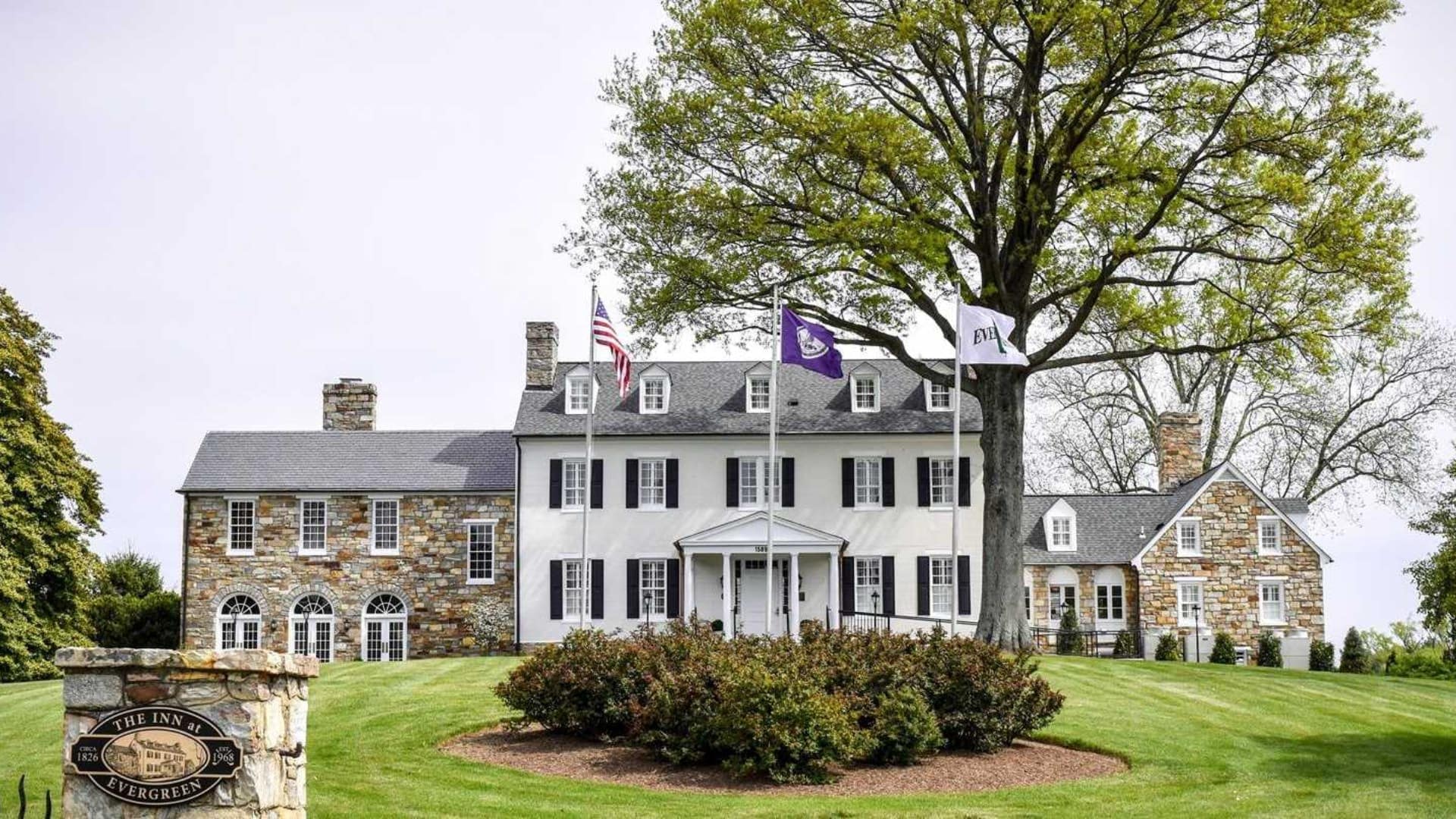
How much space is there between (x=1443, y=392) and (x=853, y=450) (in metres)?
17.3

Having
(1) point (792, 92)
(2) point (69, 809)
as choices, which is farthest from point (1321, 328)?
(2) point (69, 809)

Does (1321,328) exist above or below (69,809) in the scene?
above

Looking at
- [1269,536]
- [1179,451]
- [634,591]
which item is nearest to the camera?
[634,591]

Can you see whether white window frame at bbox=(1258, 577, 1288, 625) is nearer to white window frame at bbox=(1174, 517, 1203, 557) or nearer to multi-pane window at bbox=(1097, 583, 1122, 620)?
white window frame at bbox=(1174, 517, 1203, 557)

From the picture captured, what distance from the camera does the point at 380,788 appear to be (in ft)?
44.7

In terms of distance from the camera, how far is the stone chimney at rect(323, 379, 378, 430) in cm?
3806

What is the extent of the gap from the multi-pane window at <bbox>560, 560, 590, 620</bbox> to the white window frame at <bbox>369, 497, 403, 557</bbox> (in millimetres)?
4119

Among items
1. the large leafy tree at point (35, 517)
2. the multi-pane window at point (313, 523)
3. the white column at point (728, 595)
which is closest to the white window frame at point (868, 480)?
the white column at point (728, 595)

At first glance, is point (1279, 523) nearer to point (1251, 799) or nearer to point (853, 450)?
point (853, 450)

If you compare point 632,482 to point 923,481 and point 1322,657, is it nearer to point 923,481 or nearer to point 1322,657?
point 923,481

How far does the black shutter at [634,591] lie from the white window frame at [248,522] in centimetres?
896

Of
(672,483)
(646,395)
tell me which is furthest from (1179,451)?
(646,395)

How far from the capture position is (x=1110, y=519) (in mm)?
39000

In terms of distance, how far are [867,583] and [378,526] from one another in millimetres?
11761
